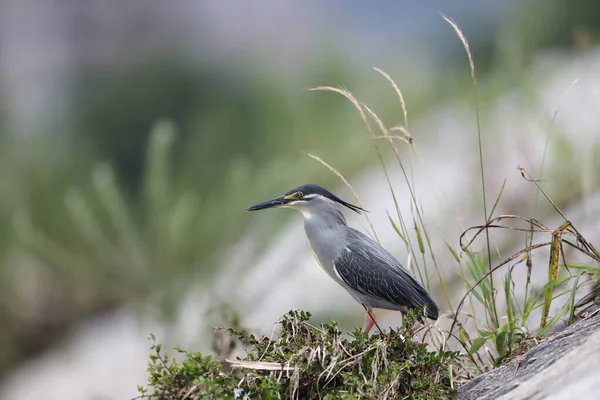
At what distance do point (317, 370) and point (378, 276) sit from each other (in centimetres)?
52

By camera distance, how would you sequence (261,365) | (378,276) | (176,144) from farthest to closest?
(176,144)
(378,276)
(261,365)

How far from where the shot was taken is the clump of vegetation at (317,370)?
195 cm

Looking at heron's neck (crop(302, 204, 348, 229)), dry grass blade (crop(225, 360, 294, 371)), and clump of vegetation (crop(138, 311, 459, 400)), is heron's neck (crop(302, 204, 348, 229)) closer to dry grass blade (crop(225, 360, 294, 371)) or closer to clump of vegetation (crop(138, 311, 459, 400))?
clump of vegetation (crop(138, 311, 459, 400))

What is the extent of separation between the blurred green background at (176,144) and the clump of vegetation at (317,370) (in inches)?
98.5

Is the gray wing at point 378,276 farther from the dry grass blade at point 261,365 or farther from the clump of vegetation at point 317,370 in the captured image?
the dry grass blade at point 261,365

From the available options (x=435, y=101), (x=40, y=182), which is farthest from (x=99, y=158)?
(x=435, y=101)

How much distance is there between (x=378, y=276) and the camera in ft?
8.17

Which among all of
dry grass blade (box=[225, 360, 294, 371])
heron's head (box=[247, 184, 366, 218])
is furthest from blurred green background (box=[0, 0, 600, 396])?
dry grass blade (box=[225, 360, 294, 371])

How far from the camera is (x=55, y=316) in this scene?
618 centimetres

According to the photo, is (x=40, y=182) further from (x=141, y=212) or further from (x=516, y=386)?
(x=516, y=386)

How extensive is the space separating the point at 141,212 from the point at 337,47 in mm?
2426

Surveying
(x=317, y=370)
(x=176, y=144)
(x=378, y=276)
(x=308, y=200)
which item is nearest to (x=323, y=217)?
(x=308, y=200)

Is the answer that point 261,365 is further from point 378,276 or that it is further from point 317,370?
point 378,276

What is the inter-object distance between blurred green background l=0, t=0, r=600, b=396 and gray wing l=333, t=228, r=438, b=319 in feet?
6.89
